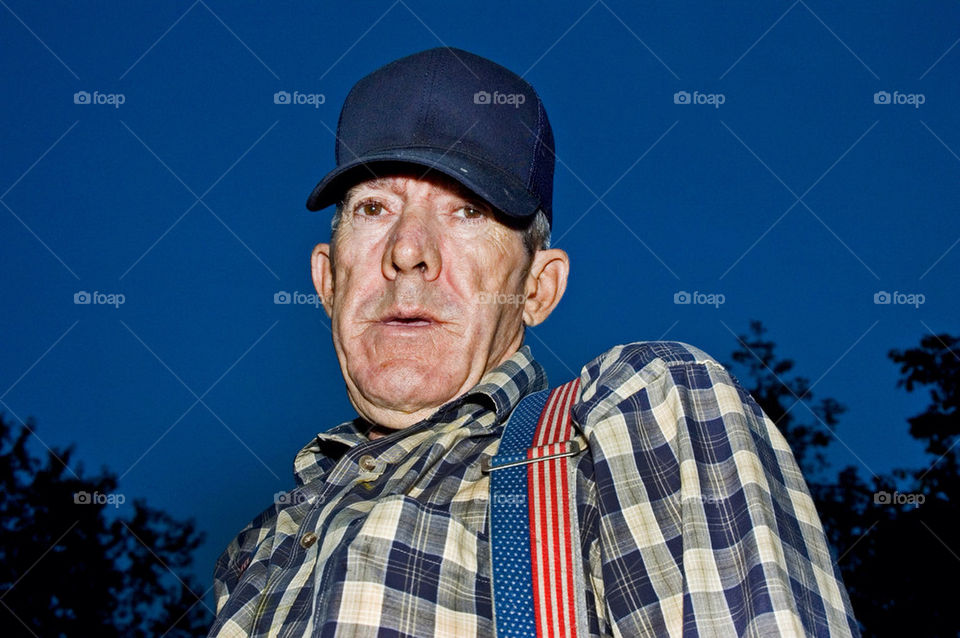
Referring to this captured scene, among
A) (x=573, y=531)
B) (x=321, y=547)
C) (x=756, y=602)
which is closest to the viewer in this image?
(x=756, y=602)

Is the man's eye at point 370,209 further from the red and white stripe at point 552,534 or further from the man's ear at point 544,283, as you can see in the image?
the red and white stripe at point 552,534

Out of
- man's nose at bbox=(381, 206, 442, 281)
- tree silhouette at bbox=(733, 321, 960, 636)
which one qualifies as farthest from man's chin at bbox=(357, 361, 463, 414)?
tree silhouette at bbox=(733, 321, 960, 636)

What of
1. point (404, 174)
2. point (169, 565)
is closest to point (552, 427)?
point (404, 174)

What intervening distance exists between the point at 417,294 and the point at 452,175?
0.92 ft

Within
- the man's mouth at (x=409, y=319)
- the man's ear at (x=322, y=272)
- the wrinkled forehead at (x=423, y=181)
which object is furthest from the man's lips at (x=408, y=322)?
the man's ear at (x=322, y=272)

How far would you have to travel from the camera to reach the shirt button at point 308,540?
1.72m

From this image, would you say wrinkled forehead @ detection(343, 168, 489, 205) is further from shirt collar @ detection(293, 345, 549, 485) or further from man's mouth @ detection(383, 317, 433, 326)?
shirt collar @ detection(293, 345, 549, 485)

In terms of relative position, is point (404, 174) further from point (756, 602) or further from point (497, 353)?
point (756, 602)

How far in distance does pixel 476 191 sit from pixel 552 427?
0.69 meters

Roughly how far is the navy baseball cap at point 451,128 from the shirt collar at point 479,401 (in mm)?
362

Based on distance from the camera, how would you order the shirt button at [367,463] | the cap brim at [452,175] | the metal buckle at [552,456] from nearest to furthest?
the metal buckle at [552,456], the shirt button at [367,463], the cap brim at [452,175]

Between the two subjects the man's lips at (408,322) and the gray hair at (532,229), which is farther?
the gray hair at (532,229)

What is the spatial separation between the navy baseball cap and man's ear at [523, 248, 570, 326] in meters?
0.16

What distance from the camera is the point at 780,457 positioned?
1.49m
